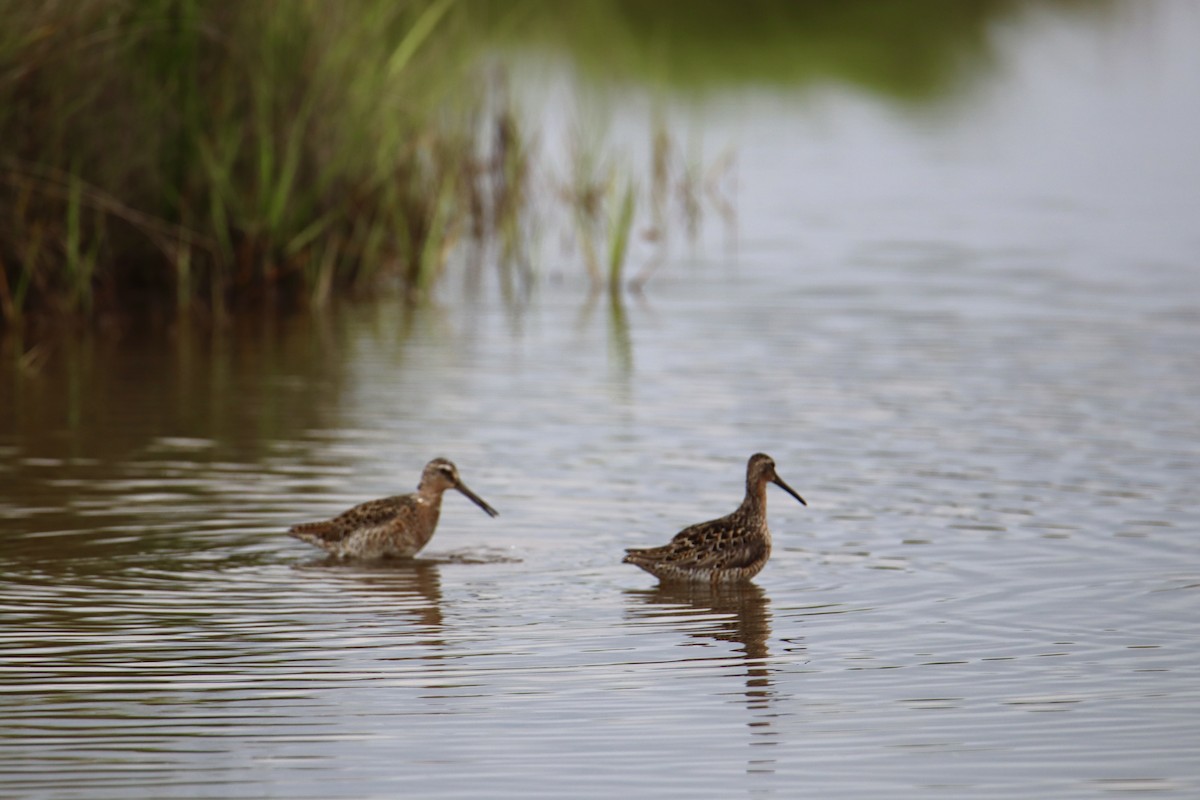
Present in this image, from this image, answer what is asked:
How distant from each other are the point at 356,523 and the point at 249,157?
7.54 metres

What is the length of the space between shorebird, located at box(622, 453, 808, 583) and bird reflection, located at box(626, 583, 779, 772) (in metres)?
0.07

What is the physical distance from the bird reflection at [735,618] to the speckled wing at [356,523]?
1429 mm

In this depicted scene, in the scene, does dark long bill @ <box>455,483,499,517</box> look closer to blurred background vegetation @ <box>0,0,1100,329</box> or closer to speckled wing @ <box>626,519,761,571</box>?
speckled wing @ <box>626,519,761,571</box>

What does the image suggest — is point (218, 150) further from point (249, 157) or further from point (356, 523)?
point (356, 523)

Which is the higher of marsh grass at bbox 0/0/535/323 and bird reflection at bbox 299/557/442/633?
marsh grass at bbox 0/0/535/323

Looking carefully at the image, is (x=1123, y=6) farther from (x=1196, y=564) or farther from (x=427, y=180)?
(x=1196, y=564)

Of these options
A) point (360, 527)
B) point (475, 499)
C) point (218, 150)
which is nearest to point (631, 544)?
point (475, 499)

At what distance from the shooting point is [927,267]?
22516 millimetres

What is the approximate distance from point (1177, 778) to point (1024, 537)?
3841mm

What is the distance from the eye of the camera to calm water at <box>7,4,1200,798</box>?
23.3 feet

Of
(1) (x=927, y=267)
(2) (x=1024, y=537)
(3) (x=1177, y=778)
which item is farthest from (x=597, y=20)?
(3) (x=1177, y=778)

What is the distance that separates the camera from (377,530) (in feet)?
34.3

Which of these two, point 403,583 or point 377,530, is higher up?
point 377,530

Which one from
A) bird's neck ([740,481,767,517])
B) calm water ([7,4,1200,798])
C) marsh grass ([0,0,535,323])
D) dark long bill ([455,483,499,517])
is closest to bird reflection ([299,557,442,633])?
calm water ([7,4,1200,798])
